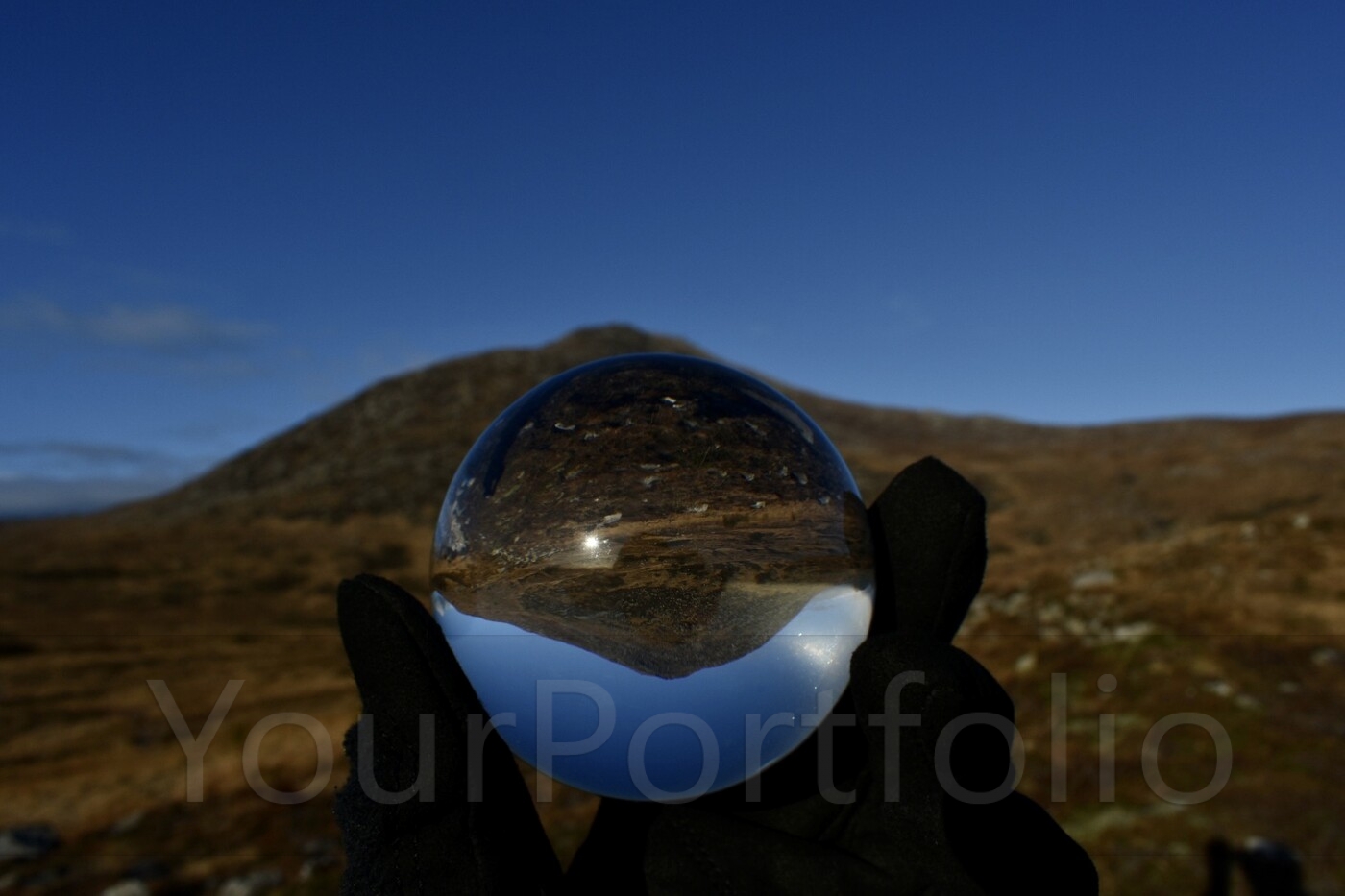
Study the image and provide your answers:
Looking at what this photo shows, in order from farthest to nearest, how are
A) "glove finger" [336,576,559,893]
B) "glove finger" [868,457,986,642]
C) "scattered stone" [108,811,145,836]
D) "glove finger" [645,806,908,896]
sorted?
1. "scattered stone" [108,811,145,836]
2. "glove finger" [868,457,986,642]
3. "glove finger" [645,806,908,896]
4. "glove finger" [336,576,559,893]

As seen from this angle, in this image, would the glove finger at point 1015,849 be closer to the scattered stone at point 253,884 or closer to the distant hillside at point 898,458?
the scattered stone at point 253,884

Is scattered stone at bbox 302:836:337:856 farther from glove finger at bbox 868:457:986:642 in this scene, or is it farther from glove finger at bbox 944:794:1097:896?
glove finger at bbox 944:794:1097:896

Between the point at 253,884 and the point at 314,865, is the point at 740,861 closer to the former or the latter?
the point at 314,865

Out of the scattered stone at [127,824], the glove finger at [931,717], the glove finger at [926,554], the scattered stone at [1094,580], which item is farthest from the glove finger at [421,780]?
the scattered stone at [1094,580]

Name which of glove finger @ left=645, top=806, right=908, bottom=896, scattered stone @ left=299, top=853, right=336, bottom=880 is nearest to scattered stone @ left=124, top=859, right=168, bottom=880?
scattered stone @ left=299, top=853, right=336, bottom=880

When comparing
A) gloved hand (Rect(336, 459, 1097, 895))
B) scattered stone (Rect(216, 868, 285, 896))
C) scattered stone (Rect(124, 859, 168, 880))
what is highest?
gloved hand (Rect(336, 459, 1097, 895))

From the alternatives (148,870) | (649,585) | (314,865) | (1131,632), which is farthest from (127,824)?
(1131,632)

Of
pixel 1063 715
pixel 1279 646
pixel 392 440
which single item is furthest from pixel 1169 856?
pixel 392 440
